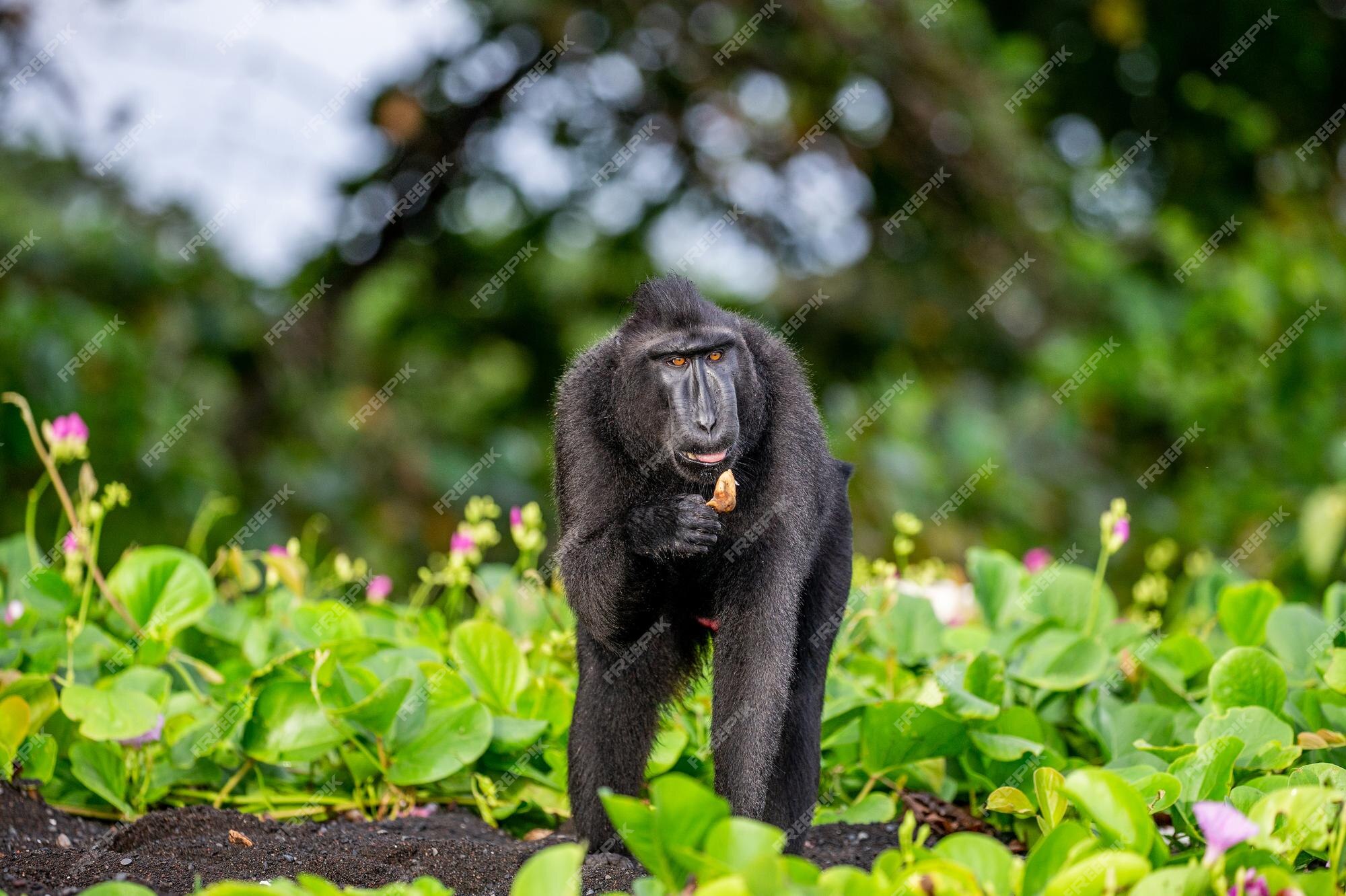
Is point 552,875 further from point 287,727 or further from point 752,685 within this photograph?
point 287,727

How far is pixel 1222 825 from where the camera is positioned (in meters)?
2.22

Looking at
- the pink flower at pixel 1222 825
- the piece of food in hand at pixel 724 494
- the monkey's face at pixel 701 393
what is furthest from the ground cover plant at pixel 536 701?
the monkey's face at pixel 701 393

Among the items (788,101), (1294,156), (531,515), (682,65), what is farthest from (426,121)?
(1294,156)

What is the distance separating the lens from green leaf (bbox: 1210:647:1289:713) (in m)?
3.37

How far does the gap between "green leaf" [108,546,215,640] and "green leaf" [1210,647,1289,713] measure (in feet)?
9.43

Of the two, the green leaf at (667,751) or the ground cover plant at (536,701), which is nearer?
the ground cover plant at (536,701)

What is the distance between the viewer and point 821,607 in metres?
3.34

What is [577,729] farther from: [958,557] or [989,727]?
[958,557]

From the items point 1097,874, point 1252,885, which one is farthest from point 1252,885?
point 1097,874

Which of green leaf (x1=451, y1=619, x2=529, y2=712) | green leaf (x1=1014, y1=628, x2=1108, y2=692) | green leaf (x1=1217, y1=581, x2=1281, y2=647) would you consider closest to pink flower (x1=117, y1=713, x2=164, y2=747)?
green leaf (x1=451, y1=619, x2=529, y2=712)

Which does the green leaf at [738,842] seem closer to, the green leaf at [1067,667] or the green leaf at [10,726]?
the green leaf at [1067,667]

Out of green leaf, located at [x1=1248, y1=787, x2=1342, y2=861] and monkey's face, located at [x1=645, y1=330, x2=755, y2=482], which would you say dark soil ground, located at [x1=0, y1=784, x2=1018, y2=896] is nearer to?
monkey's face, located at [x1=645, y1=330, x2=755, y2=482]

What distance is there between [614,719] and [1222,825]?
5.08 feet

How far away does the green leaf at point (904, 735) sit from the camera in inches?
134
